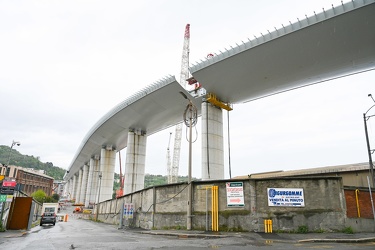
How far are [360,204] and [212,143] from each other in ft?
63.3

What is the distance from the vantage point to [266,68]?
30703 millimetres

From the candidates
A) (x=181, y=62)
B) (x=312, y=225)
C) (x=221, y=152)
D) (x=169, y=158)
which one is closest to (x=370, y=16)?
(x=312, y=225)

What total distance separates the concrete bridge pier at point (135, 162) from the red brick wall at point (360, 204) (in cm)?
4034

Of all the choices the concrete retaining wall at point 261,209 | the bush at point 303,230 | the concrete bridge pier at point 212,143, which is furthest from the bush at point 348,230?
the concrete bridge pier at point 212,143

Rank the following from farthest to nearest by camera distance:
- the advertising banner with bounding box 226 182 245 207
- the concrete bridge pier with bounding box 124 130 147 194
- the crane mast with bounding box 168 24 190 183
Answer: the crane mast with bounding box 168 24 190 183 → the concrete bridge pier with bounding box 124 130 147 194 → the advertising banner with bounding box 226 182 245 207

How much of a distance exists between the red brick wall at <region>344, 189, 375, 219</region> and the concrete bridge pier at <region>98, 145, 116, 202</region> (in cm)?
5755

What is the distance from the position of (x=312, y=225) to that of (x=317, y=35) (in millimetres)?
17670

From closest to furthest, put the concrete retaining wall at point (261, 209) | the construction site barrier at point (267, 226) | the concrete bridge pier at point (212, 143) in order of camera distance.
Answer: the concrete retaining wall at point (261, 209) < the construction site barrier at point (267, 226) < the concrete bridge pier at point (212, 143)

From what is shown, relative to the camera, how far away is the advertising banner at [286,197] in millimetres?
16625

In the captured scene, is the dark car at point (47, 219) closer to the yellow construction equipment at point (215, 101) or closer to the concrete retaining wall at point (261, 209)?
the concrete retaining wall at point (261, 209)

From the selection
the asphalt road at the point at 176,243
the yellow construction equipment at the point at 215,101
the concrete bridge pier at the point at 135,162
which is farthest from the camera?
the concrete bridge pier at the point at 135,162

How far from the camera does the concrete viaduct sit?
24.4 meters

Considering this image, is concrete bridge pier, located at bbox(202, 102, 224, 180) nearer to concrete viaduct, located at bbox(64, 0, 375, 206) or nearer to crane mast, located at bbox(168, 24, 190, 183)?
concrete viaduct, located at bbox(64, 0, 375, 206)

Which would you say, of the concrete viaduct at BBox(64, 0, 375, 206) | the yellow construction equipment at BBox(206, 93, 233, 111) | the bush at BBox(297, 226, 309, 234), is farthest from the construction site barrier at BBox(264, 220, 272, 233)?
the yellow construction equipment at BBox(206, 93, 233, 111)
